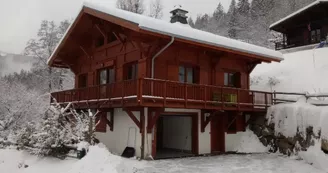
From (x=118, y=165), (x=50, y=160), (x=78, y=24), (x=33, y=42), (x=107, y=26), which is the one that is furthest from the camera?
(x=33, y=42)

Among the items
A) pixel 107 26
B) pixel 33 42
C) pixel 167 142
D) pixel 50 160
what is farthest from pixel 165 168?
pixel 33 42

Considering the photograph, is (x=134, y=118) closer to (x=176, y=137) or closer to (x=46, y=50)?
(x=176, y=137)

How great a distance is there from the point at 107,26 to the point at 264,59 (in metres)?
8.90

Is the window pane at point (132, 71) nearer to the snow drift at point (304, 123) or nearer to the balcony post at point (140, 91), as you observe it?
the balcony post at point (140, 91)

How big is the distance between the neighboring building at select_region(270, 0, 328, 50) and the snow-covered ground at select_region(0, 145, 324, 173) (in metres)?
19.2

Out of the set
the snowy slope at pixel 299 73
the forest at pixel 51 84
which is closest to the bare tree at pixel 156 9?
the forest at pixel 51 84

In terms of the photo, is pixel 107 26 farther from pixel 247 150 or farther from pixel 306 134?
pixel 306 134

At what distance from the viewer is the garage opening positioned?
52.3 ft

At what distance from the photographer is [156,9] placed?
4416 cm

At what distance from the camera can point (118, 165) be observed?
11.0m

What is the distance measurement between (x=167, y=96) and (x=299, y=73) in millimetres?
14477

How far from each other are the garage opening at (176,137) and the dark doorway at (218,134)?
1.29 m

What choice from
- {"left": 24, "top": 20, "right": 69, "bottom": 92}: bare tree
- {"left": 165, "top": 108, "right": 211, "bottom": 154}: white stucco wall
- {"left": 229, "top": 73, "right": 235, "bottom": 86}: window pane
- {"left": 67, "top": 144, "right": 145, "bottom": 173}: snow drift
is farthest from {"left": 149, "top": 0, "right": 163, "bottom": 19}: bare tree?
{"left": 67, "top": 144, "right": 145, "bottom": 173}: snow drift

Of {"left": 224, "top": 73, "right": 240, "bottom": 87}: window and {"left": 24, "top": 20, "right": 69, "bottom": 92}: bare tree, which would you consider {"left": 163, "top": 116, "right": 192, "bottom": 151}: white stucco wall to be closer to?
{"left": 224, "top": 73, "right": 240, "bottom": 87}: window
